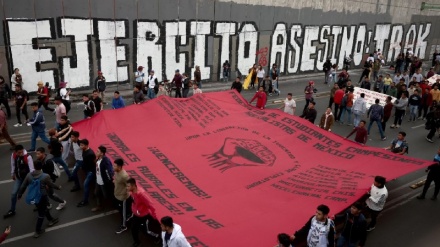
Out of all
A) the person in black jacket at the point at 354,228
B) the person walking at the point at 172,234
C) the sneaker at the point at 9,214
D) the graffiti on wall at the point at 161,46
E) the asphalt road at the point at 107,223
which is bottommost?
the asphalt road at the point at 107,223

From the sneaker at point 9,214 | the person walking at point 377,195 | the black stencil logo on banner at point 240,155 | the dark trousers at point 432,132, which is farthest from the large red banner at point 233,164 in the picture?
the dark trousers at point 432,132

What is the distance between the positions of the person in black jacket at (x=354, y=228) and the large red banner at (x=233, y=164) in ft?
2.17

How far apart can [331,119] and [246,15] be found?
1355cm

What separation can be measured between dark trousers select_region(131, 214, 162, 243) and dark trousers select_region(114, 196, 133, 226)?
0.43 m

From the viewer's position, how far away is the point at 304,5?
2862 cm

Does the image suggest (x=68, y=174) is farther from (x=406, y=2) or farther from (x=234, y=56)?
(x=406, y=2)

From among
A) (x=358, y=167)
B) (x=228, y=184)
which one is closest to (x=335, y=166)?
(x=358, y=167)

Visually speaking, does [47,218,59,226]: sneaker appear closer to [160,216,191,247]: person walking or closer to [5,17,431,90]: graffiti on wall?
[160,216,191,247]: person walking

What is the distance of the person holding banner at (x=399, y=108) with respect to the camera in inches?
677

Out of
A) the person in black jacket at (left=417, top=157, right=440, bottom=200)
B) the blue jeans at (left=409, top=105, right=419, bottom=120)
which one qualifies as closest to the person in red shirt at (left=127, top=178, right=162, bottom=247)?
the person in black jacket at (left=417, top=157, right=440, bottom=200)

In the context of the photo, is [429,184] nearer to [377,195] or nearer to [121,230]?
[377,195]

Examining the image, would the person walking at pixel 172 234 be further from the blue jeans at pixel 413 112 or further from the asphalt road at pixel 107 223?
the blue jeans at pixel 413 112

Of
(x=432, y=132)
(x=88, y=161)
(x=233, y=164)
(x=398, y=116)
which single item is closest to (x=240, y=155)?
(x=233, y=164)

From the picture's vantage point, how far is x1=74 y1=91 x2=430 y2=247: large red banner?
8086mm
